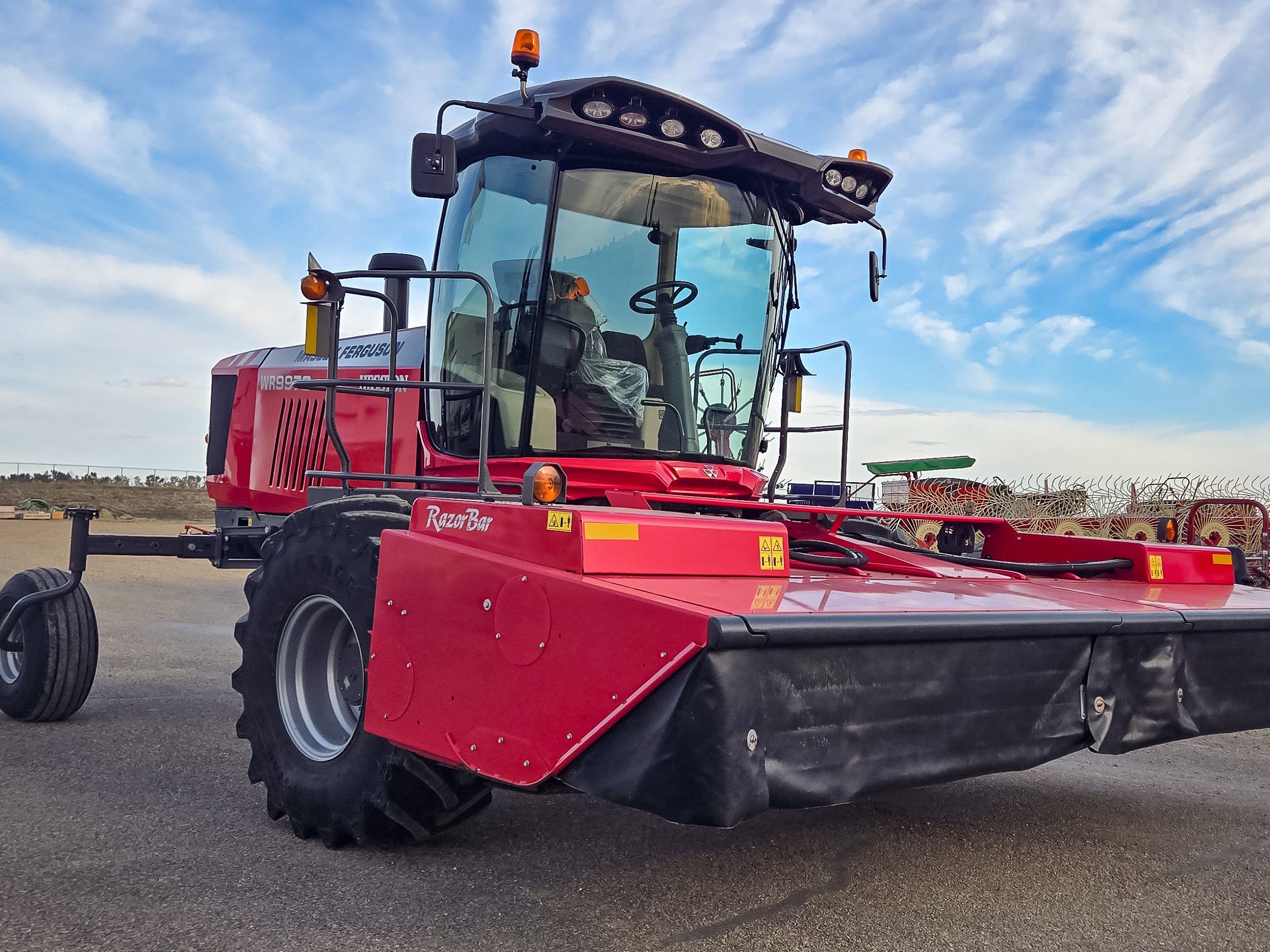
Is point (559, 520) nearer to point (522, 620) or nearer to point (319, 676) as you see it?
point (522, 620)

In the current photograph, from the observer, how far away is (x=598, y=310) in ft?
13.6

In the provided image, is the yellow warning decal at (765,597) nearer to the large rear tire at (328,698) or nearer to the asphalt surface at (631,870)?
the asphalt surface at (631,870)

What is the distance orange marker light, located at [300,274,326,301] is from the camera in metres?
4.02

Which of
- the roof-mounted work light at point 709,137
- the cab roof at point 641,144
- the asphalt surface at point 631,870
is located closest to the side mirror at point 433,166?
the cab roof at point 641,144

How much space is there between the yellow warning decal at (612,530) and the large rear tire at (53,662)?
3876mm

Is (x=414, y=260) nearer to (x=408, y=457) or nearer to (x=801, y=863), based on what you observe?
(x=408, y=457)

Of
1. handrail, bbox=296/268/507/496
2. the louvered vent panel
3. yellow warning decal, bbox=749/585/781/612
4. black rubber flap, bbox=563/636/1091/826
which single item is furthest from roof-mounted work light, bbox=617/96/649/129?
the louvered vent panel

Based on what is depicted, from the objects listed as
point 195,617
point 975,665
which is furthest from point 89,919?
point 195,617

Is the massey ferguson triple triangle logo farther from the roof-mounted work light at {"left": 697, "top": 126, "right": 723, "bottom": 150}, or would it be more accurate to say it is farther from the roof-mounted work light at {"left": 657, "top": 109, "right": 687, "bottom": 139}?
the roof-mounted work light at {"left": 697, "top": 126, "right": 723, "bottom": 150}

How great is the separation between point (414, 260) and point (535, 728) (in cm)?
312

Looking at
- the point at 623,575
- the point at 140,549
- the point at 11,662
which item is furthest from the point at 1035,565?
the point at 11,662

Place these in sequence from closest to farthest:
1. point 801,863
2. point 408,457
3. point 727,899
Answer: point 727,899 < point 801,863 < point 408,457

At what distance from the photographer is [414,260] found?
16.6 feet

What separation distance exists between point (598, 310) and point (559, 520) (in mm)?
1626
